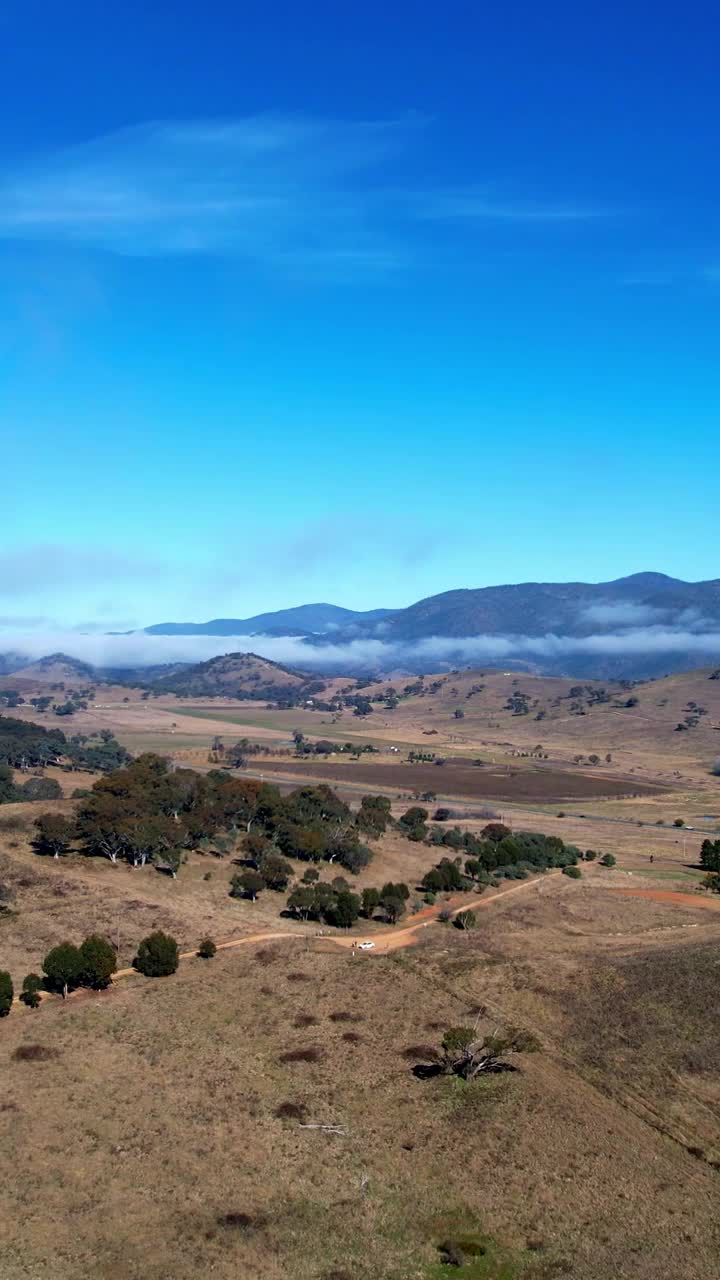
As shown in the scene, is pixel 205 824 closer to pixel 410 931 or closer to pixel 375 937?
pixel 375 937

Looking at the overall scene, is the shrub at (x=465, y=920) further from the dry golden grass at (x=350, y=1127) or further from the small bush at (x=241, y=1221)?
the small bush at (x=241, y=1221)

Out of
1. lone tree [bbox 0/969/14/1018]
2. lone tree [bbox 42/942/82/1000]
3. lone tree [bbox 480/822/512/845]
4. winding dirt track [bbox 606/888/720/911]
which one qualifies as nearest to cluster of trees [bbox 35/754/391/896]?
lone tree [bbox 480/822/512/845]

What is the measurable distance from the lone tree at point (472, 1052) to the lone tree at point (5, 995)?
85.2 ft

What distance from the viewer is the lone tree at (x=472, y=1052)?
48.3 metres

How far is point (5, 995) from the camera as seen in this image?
53.8 m

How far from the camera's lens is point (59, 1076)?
46125mm

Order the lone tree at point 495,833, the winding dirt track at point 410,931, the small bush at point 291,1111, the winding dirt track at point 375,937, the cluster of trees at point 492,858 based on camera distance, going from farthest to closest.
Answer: the lone tree at point 495,833 → the cluster of trees at point 492,858 → the winding dirt track at point 410,931 → the winding dirt track at point 375,937 → the small bush at point 291,1111

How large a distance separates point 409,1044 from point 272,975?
1406 cm

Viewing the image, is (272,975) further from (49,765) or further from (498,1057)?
(49,765)

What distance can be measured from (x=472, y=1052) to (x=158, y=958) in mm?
24308

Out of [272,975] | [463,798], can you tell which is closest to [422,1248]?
[272,975]

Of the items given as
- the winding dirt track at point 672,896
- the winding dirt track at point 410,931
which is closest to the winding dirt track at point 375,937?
the winding dirt track at point 410,931

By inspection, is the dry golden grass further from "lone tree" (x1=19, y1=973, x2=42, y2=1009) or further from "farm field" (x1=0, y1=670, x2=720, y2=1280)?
"lone tree" (x1=19, y1=973, x2=42, y2=1009)

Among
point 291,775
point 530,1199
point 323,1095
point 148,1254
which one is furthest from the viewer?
point 291,775
